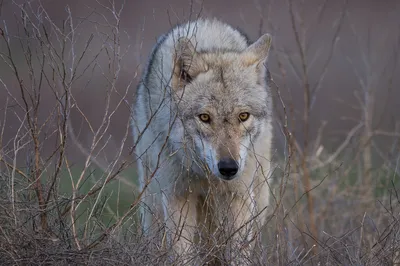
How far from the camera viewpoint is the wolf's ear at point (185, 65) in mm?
5168

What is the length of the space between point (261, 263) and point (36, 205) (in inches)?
52.7

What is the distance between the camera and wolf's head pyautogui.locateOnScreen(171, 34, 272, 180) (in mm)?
5047

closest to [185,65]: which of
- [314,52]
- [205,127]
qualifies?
[205,127]

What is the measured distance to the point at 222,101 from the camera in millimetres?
5250

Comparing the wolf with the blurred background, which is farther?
the blurred background

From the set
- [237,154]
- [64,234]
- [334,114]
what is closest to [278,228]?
[237,154]

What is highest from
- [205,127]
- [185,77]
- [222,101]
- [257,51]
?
[257,51]

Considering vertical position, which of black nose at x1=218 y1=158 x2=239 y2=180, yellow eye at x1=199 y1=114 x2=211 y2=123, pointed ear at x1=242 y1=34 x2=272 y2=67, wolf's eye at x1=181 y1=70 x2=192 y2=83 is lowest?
black nose at x1=218 y1=158 x2=239 y2=180

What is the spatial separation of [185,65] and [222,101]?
402 mm

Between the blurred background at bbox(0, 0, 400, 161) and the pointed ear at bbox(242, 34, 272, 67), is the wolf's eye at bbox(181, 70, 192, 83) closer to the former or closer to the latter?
the pointed ear at bbox(242, 34, 272, 67)

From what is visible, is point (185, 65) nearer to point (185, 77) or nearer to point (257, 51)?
point (185, 77)

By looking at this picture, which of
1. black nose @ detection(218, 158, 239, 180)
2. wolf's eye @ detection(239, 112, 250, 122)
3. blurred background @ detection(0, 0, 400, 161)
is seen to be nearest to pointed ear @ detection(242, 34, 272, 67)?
wolf's eye @ detection(239, 112, 250, 122)

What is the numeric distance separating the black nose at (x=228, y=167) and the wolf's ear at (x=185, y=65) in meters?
0.68

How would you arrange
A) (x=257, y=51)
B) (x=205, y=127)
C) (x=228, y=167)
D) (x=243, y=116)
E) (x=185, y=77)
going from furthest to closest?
(x=257, y=51), (x=185, y=77), (x=243, y=116), (x=205, y=127), (x=228, y=167)
